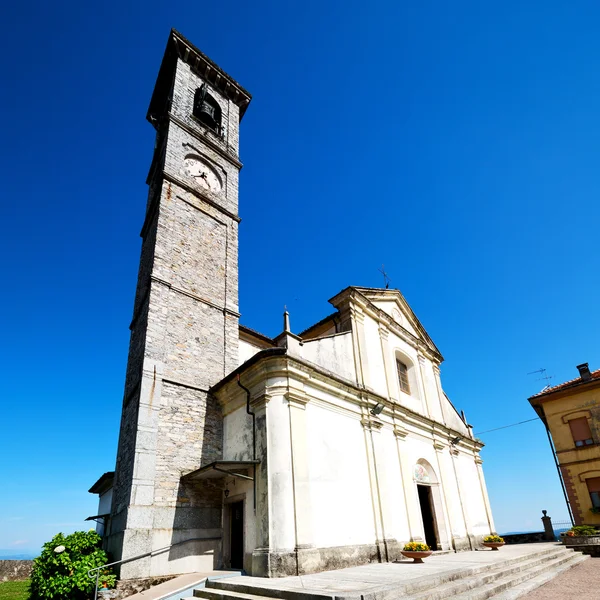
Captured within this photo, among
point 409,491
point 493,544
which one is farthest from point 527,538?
point 409,491

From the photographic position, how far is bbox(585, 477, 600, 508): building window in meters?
20.1

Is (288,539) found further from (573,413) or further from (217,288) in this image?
(573,413)

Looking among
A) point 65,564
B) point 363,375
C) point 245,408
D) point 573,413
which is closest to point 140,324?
point 245,408

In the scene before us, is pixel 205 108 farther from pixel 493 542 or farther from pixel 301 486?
pixel 493 542

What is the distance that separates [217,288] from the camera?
45.7 ft

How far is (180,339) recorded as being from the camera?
1197cm

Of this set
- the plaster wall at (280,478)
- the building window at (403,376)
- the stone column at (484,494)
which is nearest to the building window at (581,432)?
the stone column at (484,494)

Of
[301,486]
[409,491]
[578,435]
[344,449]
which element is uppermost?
[578,435]

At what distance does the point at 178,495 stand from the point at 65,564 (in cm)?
257

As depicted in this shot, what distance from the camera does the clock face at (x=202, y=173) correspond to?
15.5 metres

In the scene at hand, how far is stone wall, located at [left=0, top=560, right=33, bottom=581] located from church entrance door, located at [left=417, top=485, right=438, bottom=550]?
17995mm

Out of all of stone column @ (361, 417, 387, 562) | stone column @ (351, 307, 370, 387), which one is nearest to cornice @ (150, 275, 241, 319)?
stone column @ (351, 307, 370, 387)

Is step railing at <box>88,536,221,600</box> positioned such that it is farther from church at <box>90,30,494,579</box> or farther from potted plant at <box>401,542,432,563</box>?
potted plant at <box>401,542,432,563</box>

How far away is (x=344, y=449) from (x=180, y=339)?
18.6ft
